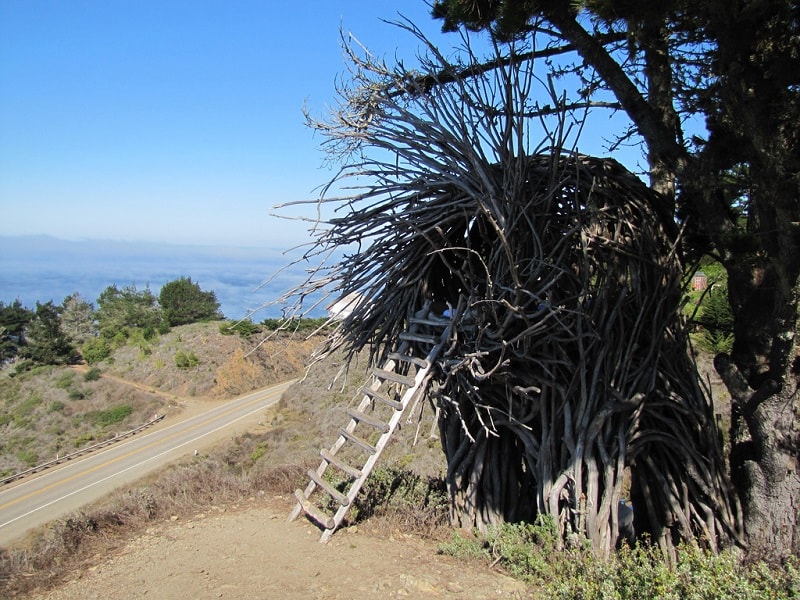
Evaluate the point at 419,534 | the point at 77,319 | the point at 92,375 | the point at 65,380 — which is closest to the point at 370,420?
the point at 419,534

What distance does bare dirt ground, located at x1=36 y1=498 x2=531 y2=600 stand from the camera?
173 inches

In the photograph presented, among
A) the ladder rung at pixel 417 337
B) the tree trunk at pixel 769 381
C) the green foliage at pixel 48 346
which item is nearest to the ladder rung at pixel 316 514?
the ladder rung at pixel 417 337

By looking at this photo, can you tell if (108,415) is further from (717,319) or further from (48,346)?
(717,319)

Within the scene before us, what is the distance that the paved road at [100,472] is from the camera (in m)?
20.1

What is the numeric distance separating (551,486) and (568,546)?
0.48 m

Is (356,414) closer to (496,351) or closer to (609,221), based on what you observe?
(496,351)

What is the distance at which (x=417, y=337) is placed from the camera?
18.1ft

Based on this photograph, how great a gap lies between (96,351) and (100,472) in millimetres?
23858

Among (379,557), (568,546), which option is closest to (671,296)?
(568,546)

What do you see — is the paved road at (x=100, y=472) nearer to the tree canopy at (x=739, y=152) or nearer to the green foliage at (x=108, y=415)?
the green foliage at (x=108, y=415)

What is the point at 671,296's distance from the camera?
522 cm

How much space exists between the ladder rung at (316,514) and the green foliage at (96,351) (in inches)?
1757

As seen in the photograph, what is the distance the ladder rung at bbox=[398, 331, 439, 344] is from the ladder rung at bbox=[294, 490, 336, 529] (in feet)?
5.75

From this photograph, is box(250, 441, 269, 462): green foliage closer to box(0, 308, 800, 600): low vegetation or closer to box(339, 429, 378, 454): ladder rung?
box(0, 308, 800, 600): low vegetation
